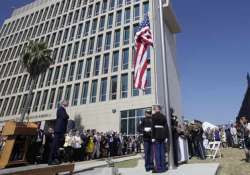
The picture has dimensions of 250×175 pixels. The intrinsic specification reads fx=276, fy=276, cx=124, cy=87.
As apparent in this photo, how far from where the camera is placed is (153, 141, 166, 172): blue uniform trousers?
7.87 meters

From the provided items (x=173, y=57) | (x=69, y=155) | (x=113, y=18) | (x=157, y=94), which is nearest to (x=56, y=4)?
(x=113, y=18)

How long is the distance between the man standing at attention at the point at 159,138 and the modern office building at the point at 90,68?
21.8m

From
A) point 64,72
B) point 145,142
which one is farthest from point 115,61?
point 145,142

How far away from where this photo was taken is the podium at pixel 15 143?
21.4 feet

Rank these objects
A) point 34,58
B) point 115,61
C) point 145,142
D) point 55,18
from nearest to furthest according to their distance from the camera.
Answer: point 145,142, point 34,58, point 115,61, point 55,18

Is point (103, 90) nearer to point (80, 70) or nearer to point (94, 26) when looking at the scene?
point (80, 70)

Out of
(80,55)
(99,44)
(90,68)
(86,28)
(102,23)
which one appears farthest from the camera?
(86,28)

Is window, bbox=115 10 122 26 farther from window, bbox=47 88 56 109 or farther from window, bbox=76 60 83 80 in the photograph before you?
window, bbox=47 88 56 109

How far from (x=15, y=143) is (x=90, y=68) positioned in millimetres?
34938

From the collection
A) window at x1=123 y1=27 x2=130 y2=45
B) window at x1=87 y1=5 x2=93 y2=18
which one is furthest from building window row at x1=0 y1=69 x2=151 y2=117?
window at x1=87 y1=5 x2=93 y2=18

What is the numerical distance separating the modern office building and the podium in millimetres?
23636

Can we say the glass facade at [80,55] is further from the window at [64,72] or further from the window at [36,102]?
the window at [64,72]

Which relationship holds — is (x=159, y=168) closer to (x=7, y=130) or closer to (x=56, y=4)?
(x=7, y=130)

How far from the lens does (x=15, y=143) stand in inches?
266
